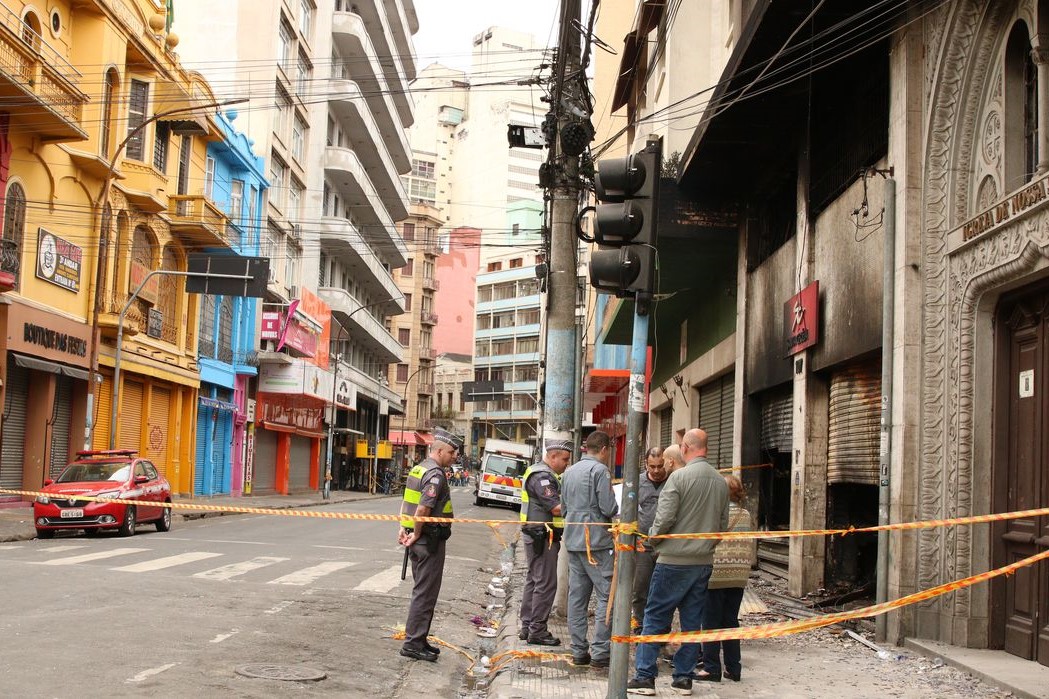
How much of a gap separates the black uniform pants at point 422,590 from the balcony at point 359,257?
45.1 meters

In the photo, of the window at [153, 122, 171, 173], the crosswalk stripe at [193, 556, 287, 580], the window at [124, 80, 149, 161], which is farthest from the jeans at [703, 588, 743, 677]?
the window at [153, 122, 171, 173]

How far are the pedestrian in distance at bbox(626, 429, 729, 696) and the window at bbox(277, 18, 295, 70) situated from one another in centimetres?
4083

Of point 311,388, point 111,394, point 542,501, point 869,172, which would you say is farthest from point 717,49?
point 311,388

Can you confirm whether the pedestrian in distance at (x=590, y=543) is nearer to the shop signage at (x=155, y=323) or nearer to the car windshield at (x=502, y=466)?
the shop signage at (x=155, y=323)

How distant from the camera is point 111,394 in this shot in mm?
30766

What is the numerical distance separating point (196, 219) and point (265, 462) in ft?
55.9

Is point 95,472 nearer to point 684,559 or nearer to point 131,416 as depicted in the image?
point 131,416

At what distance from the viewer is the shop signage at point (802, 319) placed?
13.1m

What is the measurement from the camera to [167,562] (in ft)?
48.3

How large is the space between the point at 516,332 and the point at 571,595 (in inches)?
4006

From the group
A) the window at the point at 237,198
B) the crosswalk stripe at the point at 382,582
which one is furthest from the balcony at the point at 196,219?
the crosswalk stripe at the point at 382,582

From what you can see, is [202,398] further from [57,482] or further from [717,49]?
[717,49]

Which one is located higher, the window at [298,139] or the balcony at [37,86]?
the window at [298,139]

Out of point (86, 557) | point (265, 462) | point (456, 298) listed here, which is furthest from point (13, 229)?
point (456, 298)
